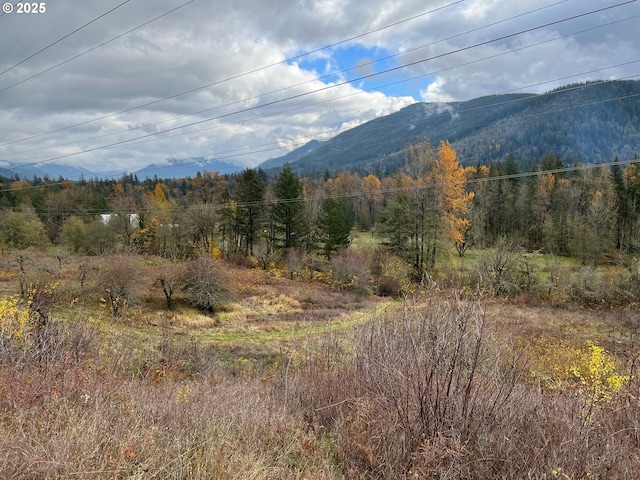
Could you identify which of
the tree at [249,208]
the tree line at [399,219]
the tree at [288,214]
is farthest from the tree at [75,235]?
the tree at [288,214]

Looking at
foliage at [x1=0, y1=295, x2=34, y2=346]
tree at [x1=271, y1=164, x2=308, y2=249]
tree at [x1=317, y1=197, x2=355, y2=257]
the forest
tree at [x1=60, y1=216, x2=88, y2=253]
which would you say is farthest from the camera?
tree at [x1=60, y1=216, x2=88, y2=253]

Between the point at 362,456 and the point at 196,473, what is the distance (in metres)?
1.58

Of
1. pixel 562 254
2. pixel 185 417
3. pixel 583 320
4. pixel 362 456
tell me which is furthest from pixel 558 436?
pixel 562 254

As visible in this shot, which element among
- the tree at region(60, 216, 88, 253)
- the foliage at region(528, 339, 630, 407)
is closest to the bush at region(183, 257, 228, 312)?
the foliage at region(528, 339, 630, 407)

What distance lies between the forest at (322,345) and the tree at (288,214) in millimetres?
262

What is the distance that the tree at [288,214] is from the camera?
4056cm

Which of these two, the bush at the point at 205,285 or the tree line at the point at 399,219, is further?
the tree line at the point at 399,219

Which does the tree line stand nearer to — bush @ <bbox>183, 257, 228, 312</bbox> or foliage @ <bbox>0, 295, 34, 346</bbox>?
bush @ <bbox>183, 257, 228, 312</bbox>

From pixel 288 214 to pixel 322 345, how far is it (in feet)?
109

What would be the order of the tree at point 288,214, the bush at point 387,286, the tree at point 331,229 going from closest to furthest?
the bush at point 387,286 → the tree at point 331,229 → the tree at point 288,214

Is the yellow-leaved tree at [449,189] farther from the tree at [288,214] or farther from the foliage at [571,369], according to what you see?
the tree at [288,214]

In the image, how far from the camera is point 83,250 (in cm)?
4350

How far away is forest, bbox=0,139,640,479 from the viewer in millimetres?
3189

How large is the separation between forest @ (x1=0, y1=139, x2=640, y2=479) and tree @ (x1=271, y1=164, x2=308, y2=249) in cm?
26
